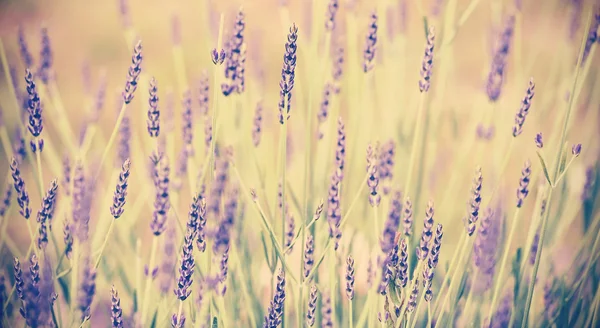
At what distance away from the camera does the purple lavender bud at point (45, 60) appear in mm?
856

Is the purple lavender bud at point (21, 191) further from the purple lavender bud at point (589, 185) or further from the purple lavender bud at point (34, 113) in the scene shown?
the purple lavender bud at point (589, 185)

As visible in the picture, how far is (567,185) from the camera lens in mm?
1044

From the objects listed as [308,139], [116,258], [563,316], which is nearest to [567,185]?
[563,316]

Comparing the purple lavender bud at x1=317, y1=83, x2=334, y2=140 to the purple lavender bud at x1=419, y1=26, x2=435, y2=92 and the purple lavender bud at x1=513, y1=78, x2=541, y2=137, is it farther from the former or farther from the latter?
the purple lavender bud at x1=513, y1=78, x2=541, y2=137

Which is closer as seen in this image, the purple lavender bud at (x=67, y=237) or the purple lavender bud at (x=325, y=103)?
the purple lavender bud at (x=67, y=237)

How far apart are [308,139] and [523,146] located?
1.11 m

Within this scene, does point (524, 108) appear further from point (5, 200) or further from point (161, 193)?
point (5, 200)

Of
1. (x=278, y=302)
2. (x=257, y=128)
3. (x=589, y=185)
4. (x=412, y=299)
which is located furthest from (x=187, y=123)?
(x=589, y=185)

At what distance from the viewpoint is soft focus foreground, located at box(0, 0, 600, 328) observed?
0.65 m

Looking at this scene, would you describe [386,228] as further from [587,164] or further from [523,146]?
[523,146]

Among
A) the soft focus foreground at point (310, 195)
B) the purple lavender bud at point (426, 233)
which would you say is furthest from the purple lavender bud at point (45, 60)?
the purple lavender bud at point (426, 233)

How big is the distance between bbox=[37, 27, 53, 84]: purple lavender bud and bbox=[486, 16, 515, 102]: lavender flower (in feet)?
2.45

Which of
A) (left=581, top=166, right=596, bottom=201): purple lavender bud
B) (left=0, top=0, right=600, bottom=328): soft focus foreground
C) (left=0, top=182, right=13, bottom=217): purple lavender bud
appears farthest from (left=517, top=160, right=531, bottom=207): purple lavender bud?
(left=0, top=182, right=13, bottom=217): purple lavender bud

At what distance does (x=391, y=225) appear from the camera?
779mm
